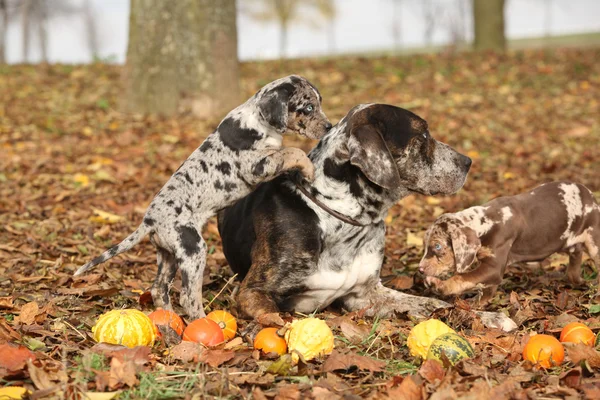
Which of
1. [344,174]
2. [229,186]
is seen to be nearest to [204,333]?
[229,186]

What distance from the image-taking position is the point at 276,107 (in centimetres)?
514

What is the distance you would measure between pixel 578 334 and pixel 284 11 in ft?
187

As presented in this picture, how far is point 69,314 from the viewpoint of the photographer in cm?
504

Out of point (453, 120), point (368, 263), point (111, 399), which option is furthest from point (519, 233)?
point (453, 120)

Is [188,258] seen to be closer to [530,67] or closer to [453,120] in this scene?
[453,120]

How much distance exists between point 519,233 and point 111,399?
335cm

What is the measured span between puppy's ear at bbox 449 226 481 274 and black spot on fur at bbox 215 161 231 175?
1733 millimetres

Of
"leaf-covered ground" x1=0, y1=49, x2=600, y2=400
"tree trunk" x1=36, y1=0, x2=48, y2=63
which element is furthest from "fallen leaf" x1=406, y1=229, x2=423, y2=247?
"tree trunk" x1=36, y1=0, x2=48, y2=63

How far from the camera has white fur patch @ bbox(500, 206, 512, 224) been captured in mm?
5285

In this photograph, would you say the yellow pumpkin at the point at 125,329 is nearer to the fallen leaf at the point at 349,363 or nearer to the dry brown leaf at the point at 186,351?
the dry brown leaf at the point at 186,351

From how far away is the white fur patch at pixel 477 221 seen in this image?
519cm

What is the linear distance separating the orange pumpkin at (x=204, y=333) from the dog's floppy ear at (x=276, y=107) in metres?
1.62

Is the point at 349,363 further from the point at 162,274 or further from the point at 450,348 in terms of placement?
the point at 162,274

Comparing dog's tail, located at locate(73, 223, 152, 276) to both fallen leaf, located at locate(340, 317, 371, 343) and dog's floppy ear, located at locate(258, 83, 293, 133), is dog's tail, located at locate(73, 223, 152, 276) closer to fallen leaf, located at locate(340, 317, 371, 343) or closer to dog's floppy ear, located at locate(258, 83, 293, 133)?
dog's floppy ear, located at locate(258, 83, 293, 133)
